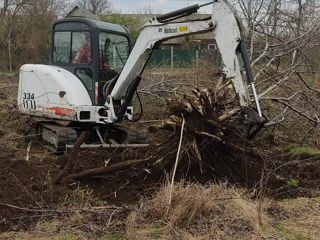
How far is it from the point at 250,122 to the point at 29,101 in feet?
15.5

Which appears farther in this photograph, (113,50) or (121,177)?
(113,50)

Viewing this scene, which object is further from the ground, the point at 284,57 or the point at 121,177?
the point at 284,57

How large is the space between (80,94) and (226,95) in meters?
2.81

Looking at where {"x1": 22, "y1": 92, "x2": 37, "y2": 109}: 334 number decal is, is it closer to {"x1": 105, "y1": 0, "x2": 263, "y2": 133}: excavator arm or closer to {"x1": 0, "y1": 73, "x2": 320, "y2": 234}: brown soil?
{"x1": 0, "y1": 73, "x2": 320, "y2": 234}: brown soil

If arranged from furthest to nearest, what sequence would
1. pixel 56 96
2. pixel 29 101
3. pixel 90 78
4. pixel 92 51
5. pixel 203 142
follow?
pixel 29 101
pixel 56 96
pixel 90 78
pixel 92 51
pixel 203 142

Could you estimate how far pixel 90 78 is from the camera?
8516mm

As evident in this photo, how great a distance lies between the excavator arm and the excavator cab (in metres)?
0.28

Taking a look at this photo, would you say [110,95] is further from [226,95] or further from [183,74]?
[183,74]

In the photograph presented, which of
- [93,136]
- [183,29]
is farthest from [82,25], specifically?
[183,29]

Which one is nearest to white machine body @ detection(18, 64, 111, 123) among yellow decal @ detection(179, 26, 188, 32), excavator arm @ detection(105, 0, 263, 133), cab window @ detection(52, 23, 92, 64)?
cab window @ detection(52, 23, 92, 64)

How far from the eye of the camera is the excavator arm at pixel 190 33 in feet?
21.5

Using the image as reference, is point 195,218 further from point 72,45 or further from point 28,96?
point 28,96

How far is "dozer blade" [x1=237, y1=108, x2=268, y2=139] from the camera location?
6.31 meters

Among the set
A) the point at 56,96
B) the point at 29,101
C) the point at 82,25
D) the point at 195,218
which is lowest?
the point at 195,218
